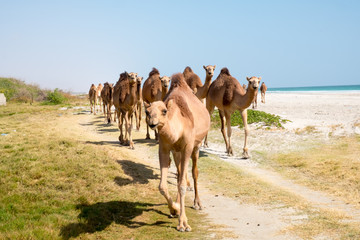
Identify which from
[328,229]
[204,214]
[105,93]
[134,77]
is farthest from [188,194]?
[105,93]

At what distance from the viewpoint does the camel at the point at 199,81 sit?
12.9 m

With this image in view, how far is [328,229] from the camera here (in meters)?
5.73

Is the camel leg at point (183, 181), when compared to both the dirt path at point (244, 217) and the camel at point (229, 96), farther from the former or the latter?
the camel at point (229, 96)

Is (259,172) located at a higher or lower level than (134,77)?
lower

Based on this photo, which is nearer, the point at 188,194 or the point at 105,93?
the point at 188,194

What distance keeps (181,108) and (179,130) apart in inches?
29.5

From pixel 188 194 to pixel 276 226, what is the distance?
2580 millimetres

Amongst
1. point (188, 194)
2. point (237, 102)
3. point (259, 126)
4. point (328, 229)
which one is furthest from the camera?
point (259, 126)

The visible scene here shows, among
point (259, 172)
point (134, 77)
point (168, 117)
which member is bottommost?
point (259, 172)

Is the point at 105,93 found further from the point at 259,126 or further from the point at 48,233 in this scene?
the point at 48,233

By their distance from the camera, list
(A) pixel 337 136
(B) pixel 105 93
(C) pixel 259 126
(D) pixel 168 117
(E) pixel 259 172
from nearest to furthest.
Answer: (D) pixel 168 117
(E) pixel 259 172
(A) pixel 337 136
(C) pixel 259 126
(B) pixel 105 93

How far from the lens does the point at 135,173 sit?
368 inches

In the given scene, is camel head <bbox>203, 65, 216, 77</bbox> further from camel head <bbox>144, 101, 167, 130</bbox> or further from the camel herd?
camel head <bbox>144, 101, 167, 130</bbox>

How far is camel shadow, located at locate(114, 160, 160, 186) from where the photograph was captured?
28.2ft
